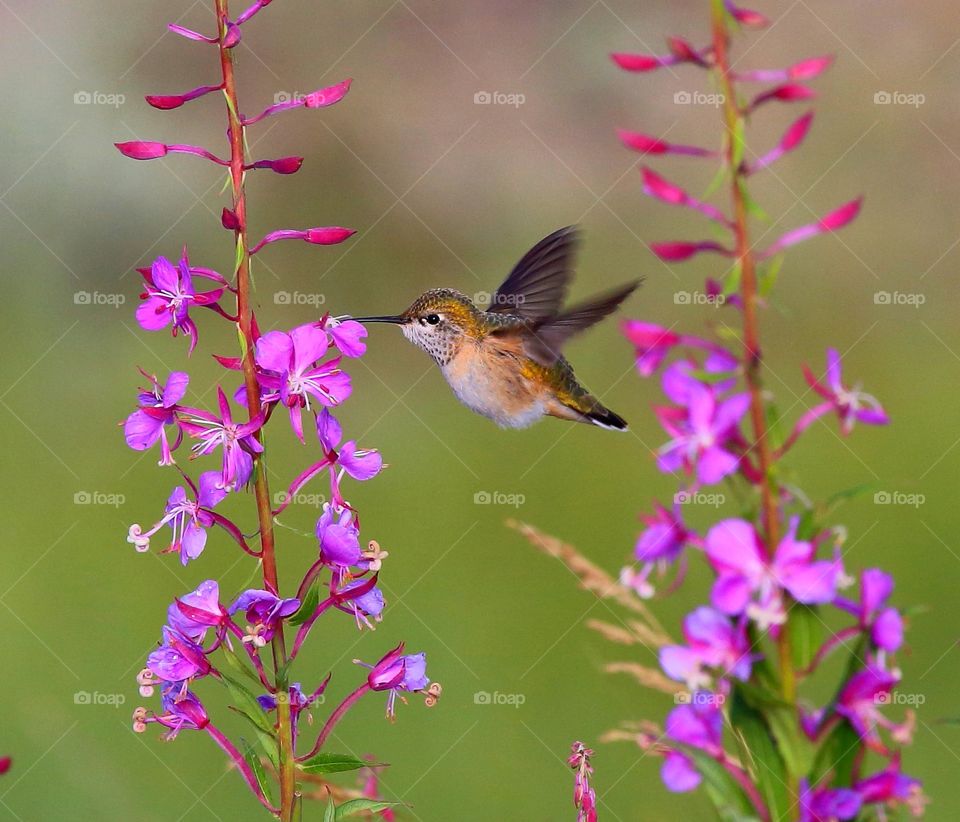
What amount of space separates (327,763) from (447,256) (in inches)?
432

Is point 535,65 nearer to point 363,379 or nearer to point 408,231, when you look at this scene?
point 408,231

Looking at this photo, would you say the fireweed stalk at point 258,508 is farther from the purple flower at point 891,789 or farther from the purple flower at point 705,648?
the purple flower at point 891,789

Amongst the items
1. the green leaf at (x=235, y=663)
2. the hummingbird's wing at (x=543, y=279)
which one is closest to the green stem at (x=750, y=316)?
the green leaf at (x=235, y=663)

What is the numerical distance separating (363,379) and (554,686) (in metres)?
5.17

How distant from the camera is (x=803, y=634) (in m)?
1.83

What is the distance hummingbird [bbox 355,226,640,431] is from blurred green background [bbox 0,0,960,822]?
4410mm

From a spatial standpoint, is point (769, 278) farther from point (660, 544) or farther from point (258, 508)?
point (258, 508)

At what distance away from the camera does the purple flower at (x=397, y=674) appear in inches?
96.7

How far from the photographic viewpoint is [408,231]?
12969 mm
